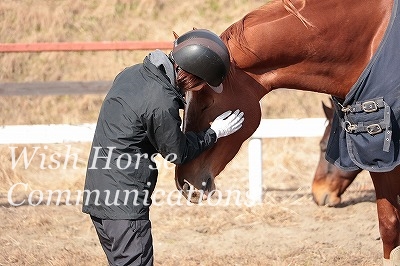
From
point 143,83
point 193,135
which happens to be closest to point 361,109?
point 193,135

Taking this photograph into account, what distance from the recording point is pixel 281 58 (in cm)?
337

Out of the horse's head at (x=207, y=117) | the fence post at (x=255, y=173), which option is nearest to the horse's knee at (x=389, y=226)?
the horse's head at (x=207, y=117)

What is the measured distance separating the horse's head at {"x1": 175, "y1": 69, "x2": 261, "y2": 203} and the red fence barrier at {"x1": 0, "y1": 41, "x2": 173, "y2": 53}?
129 inches

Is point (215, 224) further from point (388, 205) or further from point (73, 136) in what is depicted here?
point (388, 205)

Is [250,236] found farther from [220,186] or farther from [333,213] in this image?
[220,186]

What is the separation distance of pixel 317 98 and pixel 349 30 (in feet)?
21.5

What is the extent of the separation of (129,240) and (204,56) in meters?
0.93

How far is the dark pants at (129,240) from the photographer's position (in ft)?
10.7

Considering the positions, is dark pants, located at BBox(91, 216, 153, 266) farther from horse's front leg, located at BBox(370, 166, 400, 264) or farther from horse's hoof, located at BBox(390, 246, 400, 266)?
horse's hoof, located at BBox(390, 246, 400, 266)

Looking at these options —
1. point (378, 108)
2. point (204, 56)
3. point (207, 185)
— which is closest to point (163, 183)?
point (207, 185)

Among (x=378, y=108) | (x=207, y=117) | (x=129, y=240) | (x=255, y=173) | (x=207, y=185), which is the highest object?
(x=207, y=117)

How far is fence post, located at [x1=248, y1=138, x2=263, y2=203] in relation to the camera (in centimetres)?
647

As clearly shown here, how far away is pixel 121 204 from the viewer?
10.6 ft

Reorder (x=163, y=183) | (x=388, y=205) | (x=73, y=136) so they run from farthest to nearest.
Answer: (x=163, y=183), (x=73, y=136), (x=388, y=205)
